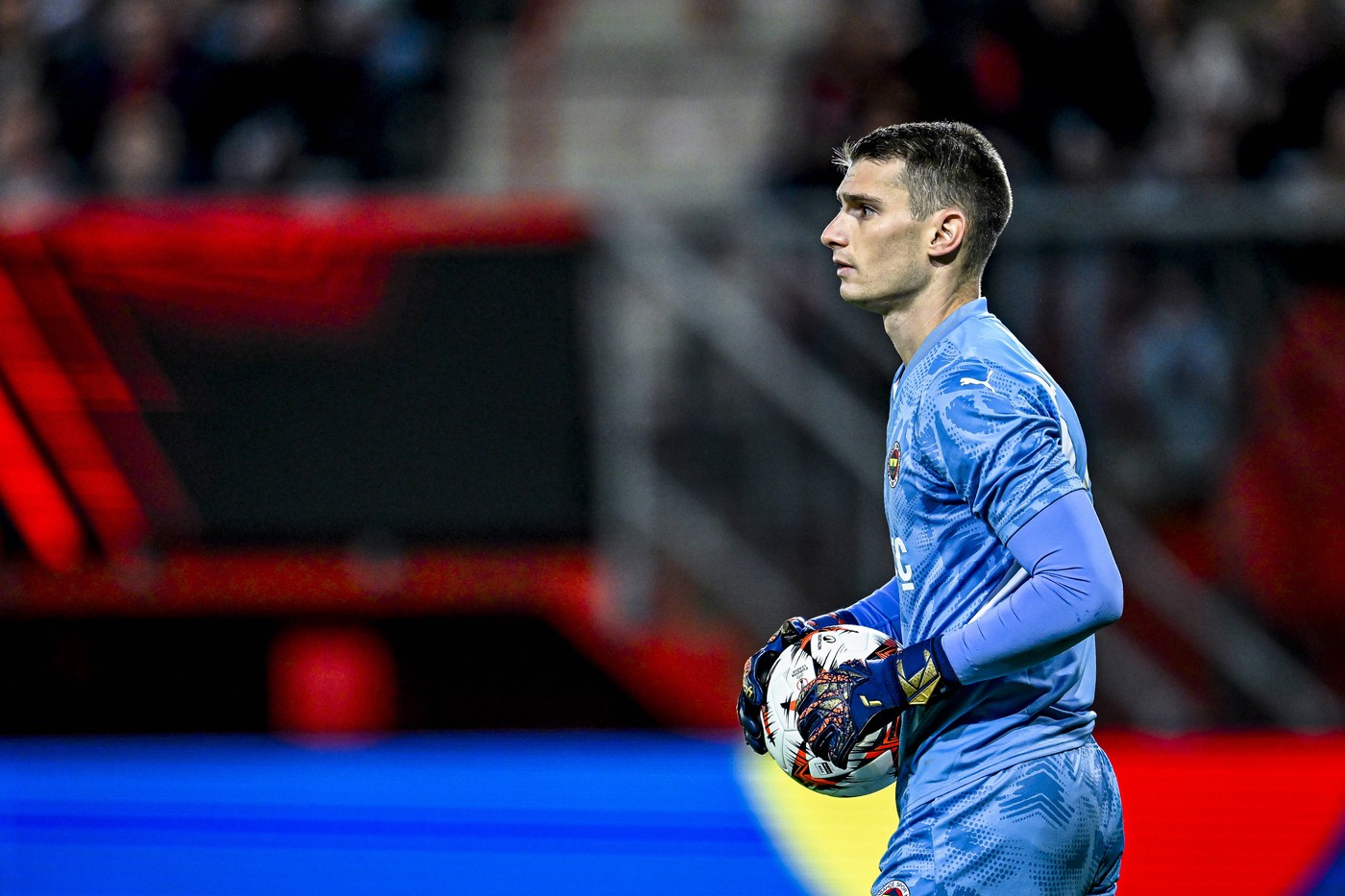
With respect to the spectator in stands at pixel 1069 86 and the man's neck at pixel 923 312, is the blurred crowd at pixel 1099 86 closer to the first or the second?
the spectator in stands at pixel 1069 86

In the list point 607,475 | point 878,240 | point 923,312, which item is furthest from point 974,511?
point 607,475

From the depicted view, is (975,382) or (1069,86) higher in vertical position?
(1069,86)

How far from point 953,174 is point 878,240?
0.18 meters

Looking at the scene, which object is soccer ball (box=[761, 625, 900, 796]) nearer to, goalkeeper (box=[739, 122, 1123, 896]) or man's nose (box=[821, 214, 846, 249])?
goalkeeper (box=[739, 122, 1123, 896])

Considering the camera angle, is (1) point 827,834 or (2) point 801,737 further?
(1) point 827,834

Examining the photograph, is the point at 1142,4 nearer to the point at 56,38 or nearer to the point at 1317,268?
the point at 1317,268

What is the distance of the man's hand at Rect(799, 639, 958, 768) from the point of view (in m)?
2.70

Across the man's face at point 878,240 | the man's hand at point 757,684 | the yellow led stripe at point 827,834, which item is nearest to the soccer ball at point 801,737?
the man's hand at point 757,684

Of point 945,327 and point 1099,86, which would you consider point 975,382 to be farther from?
point 1099,86

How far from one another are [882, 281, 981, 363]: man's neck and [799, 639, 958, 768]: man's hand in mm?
589

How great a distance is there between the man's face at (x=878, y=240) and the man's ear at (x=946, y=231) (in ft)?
0.05

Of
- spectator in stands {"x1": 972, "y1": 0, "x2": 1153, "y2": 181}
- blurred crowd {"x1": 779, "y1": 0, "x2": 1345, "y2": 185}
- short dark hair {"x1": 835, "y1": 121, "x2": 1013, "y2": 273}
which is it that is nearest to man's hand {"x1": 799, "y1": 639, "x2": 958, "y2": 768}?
short dark hair {"x1": 835, "y1": 121, "x2": 1013, "y2": 273}

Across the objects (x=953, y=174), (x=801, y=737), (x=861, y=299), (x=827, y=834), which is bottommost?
(x=827, y=834)

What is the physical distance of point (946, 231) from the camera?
2953mm
